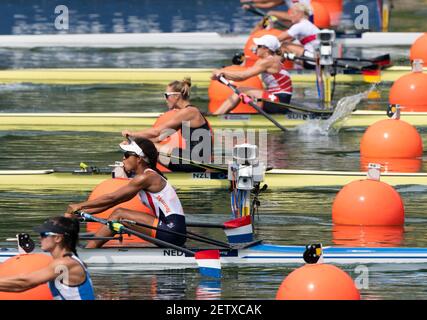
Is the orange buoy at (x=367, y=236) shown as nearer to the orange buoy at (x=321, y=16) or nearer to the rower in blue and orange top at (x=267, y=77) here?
the rower in blue and orange top at (x=267, y=77)

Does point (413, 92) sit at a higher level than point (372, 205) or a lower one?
higher

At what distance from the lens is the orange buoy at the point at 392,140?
1850cm

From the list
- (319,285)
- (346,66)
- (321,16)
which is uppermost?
(321,16)

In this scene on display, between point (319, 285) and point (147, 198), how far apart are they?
3.06m

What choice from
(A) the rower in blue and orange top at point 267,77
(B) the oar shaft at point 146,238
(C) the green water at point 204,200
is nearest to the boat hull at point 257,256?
(C) the green water at point 204,200

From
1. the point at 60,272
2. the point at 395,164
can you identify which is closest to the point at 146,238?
the point at 60,272

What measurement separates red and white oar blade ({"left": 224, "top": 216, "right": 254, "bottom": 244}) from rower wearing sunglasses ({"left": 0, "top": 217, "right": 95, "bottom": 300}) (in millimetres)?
3020

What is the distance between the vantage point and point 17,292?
1065 cm

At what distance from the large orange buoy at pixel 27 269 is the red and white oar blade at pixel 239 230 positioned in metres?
2.63

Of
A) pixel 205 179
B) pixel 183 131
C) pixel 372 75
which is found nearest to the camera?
pixel 183 131

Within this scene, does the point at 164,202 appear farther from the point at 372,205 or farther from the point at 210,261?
the point at 372,205

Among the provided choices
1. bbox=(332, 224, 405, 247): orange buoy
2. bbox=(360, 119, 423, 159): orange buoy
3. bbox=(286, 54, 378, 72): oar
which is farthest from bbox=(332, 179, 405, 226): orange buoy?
bbox=(286, 54, 378, 72): oar

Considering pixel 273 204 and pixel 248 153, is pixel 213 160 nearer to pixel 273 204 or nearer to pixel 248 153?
pixel 273 204

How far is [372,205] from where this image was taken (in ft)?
48.8
